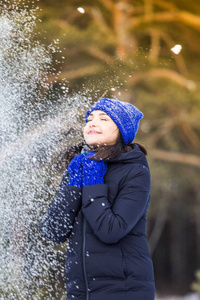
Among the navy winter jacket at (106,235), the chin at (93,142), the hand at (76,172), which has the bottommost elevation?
the navy winter jacket at (106,235)

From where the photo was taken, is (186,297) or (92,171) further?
(186,297)

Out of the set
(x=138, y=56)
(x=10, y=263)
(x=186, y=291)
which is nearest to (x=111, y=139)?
(x=10, y=263)

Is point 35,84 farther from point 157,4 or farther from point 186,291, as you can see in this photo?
point 186,291

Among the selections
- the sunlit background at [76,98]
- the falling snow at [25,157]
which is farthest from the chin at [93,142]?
the falling snow at [25,157]

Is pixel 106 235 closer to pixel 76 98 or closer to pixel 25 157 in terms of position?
pixel 76 98

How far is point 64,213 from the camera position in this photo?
1.91 metres

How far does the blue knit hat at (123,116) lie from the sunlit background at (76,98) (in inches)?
43.1

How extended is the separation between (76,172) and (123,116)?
36 centimetres

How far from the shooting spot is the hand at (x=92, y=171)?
75.7 inches

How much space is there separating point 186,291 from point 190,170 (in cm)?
355

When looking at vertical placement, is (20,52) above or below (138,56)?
above

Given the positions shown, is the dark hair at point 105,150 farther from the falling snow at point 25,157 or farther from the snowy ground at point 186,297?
the snowy ground at point 186,297

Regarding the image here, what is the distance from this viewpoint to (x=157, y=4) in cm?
841

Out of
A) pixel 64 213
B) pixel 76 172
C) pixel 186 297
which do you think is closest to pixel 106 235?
pixel 64 213
